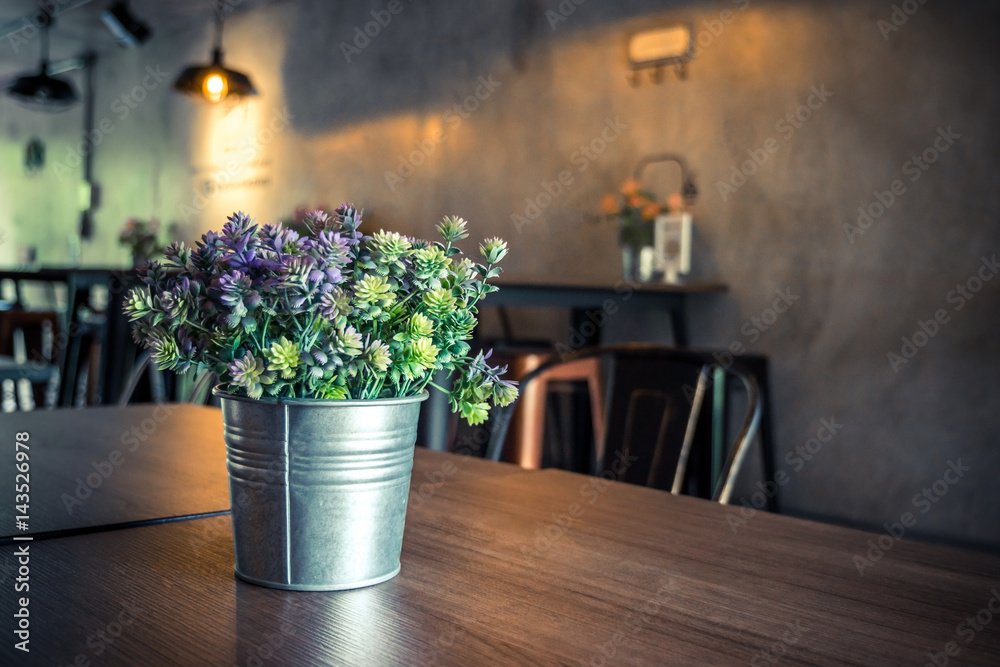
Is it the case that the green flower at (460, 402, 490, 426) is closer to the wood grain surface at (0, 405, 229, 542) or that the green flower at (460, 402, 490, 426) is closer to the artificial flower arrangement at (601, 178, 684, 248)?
the wood grain surface at (0, 405, 229, 542)

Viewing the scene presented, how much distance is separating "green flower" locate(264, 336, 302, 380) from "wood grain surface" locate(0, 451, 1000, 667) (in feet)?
0.55

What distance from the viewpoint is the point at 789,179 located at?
364cm

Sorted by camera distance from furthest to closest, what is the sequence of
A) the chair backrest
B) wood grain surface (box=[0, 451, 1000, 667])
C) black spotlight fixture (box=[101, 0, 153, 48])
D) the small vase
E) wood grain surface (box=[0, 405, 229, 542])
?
black spotlight fixture (box=[101, 0, 153, 48]) < the small vase < the chair backrest < wood grain surface (box=[0, 405, 229, 542]) < wood grain surface (box=[0, 451, 1000, 667])

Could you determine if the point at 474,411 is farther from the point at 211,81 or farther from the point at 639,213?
the point at 211,81

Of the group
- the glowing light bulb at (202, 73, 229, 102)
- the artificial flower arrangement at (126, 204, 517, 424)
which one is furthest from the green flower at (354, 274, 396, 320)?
the glowing light bulb at (202, 73, 229, 102)

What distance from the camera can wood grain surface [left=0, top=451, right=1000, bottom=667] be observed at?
546 millimetres

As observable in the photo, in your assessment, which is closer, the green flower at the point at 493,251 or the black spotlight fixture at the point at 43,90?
the green flower at the point at 493,251

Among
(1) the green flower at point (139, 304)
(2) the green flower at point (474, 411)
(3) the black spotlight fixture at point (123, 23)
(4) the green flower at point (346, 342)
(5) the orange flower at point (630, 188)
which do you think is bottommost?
(2) the green flower at point (474, 411)

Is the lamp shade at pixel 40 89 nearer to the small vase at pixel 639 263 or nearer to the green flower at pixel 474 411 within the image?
the small vase at pixel 639 263

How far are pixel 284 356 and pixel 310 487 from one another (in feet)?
0.35

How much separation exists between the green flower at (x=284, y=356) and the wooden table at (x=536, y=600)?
17 cm

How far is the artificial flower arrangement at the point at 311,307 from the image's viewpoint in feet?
1.96

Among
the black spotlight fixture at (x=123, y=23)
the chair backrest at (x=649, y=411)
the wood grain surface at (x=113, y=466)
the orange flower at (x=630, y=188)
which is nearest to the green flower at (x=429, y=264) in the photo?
the wood grain surface at (x=113, y=466)

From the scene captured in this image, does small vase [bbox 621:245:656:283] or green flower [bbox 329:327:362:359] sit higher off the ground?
small vase [bbox 621:245:656:283]
